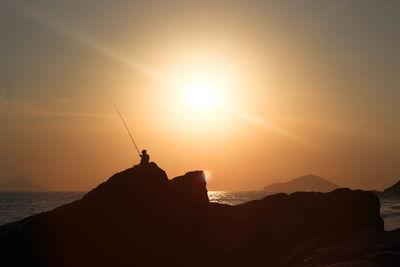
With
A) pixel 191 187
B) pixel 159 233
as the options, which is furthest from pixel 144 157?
pixel 159 233

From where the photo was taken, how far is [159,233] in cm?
2102

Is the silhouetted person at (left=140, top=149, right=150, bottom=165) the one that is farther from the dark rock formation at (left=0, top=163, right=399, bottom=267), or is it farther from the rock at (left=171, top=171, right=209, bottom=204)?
the rock at (left=171, top=171, right=209, bottom=204)

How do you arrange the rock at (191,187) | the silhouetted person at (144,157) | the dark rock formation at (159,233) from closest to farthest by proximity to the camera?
the dark rock formation at (159,233), the silhouetted person at (144,157), the rock at (191,187)

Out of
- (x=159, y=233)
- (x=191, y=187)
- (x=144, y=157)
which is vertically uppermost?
(x=144, y=157)

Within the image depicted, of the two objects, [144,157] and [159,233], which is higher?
[144,157]

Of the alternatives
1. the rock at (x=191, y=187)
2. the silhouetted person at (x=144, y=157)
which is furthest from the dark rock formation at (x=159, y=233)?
the silhouetted person at (x=144, y=157)

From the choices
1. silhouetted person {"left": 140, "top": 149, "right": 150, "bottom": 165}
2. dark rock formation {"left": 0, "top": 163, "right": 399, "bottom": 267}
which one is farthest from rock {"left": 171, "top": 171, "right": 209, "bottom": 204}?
silhouetted person {"left": 140, "top": 149, "right": 150, "bottom": 165}

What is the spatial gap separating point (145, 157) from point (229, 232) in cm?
652

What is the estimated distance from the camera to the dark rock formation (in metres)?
19.1

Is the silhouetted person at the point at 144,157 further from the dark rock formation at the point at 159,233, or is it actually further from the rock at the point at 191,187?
the rock at the point at 191,187

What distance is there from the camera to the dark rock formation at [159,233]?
62.7ft

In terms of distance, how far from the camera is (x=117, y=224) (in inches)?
798

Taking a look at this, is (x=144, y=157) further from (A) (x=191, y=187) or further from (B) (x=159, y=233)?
(B) (x=159, y=233)

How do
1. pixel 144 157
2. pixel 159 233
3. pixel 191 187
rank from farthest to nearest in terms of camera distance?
pixel 191 187, pixel 144 157, pixel 159 233
